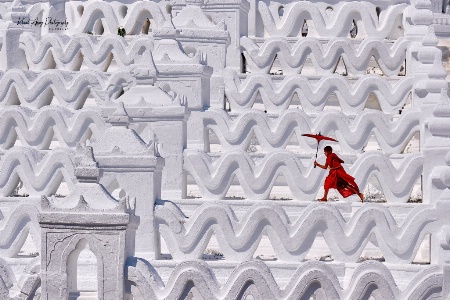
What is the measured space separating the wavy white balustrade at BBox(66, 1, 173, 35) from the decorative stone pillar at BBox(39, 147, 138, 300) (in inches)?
288

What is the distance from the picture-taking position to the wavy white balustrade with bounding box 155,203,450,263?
62.0 feet

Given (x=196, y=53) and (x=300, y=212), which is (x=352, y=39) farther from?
(x=300, y=212)

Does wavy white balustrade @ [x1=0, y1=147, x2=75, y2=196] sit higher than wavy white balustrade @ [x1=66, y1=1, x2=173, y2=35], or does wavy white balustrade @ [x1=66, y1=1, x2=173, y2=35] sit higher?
wavy white balustrade @ [x1=66, y1=1, x2=173, y2=35]

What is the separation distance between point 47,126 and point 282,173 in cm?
353

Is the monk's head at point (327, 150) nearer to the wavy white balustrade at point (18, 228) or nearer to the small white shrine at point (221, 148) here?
the small white shrine at point (221, 148)

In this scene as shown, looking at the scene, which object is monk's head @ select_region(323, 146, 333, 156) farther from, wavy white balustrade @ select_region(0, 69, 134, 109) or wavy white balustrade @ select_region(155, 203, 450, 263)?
wavy white balustrade @ select_region(0, 69, 134, 109)

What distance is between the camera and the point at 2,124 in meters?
21.4

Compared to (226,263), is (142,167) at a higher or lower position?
higher

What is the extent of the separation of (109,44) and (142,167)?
14.4ft

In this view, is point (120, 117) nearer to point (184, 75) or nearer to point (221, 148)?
point (184, 75)

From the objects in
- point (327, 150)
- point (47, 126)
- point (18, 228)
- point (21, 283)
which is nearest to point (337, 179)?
point (327, 150)

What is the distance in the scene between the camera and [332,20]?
23312 mm

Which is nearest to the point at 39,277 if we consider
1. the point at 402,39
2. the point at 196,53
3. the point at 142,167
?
the point at 142,167

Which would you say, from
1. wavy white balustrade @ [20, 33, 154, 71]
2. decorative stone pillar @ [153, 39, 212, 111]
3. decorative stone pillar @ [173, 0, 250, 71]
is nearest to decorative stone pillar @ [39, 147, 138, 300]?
decorative stone pillar @ [153, 39, 212, 111]
